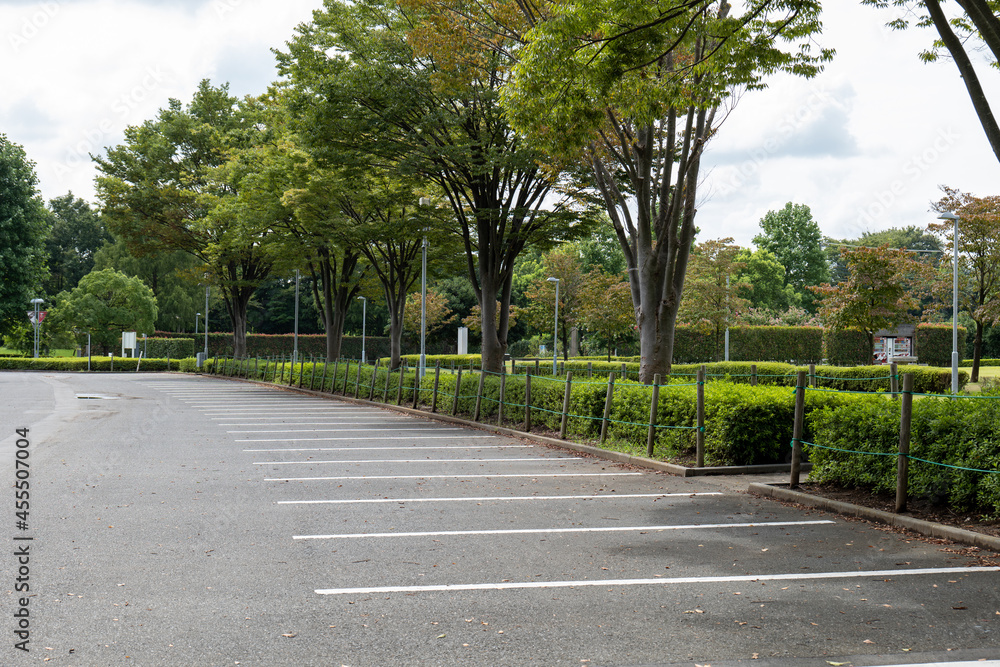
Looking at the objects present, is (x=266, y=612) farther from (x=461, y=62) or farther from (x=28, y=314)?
(x=28, y=314)

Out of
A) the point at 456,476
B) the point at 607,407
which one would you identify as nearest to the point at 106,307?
the point at 607,407

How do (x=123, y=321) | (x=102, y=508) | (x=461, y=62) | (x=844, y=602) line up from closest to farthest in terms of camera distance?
1. (x=844, y=602)
2. (x=102, y=508)
3. (x=461, y=62)
4. (x=123, y=321)

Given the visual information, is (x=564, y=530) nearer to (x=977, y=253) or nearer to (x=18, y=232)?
(x=977, y=253)

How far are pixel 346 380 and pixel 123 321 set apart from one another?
37.0m

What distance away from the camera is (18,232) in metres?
49.2

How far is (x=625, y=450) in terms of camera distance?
12.7 metres

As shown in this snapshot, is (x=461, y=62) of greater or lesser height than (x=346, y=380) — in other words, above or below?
above

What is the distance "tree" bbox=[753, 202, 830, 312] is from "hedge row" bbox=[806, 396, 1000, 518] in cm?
7699

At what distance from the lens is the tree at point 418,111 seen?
18172 mm

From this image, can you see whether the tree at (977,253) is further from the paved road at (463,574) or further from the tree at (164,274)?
the tree at (164,274)

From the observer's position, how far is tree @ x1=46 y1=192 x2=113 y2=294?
7894 cm

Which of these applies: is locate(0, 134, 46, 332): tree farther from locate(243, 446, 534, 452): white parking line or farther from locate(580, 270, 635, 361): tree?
locate(243, 446, 534, 452): white parking line

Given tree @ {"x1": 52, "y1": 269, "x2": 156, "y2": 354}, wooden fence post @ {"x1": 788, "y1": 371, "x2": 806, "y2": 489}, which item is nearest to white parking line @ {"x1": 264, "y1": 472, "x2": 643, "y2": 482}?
wooden fence post @ {"x1": 788, "y1": 371, "x2": 806, "y2": 489}

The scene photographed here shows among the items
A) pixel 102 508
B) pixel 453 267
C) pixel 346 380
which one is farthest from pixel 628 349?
pixel 102 508
